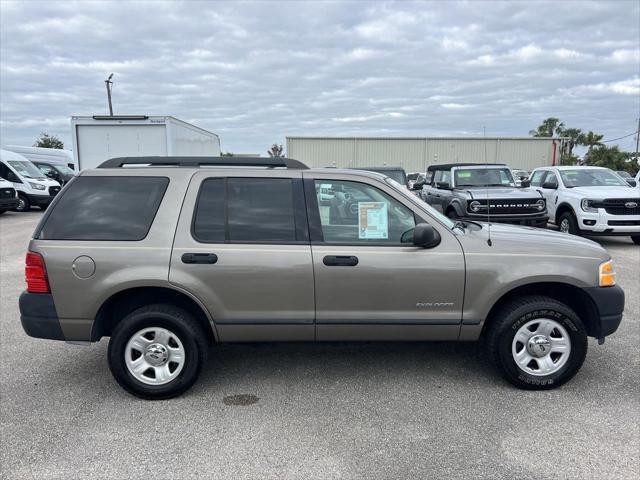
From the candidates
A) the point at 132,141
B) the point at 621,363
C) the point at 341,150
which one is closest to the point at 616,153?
the point at 341,150

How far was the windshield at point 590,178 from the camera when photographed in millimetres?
11445

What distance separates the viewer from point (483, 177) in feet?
38.8

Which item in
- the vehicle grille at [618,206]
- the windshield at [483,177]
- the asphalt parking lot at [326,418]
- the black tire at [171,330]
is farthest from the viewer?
the windshield at [483,177]

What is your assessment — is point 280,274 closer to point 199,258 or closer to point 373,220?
point 199,258

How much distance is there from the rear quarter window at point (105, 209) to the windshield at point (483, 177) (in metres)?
9.14

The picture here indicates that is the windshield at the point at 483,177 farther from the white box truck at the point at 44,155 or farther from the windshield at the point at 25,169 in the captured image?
the white box truck at the point at 44,155

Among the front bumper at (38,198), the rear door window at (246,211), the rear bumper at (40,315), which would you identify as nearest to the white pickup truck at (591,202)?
the rear door window at (246,211)

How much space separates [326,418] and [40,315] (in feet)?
7.31

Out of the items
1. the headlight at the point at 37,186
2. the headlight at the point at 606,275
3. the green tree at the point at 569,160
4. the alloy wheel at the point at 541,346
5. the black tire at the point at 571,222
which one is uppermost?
the green tree at the point at 569,160

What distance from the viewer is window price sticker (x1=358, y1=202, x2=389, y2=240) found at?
3803 mm

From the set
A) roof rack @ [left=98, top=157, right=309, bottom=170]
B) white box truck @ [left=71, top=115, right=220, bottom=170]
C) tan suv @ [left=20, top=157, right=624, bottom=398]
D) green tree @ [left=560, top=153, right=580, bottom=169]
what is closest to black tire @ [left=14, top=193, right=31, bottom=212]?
white box truck @ [left=71, top=115, right=220, bottom=170]

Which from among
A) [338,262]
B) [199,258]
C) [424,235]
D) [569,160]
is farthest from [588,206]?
[569,160]

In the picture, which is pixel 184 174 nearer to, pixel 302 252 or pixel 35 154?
pixel 302 252

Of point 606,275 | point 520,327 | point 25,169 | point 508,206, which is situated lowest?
point 520,327
